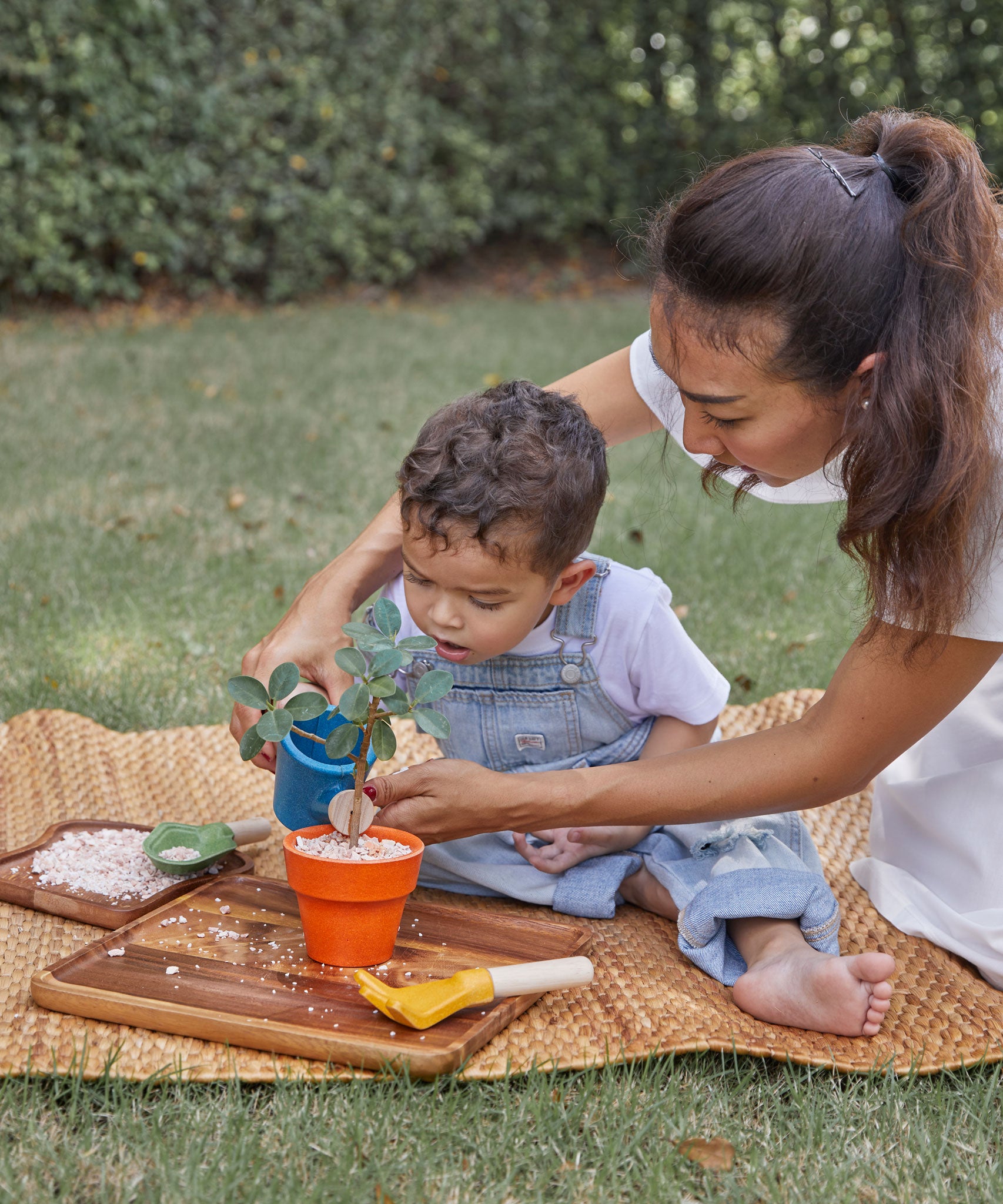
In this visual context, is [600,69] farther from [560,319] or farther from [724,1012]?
[724,1012]

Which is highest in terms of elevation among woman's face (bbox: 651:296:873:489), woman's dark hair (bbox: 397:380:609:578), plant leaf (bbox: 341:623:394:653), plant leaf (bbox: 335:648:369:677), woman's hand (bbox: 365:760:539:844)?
woman's face (bbox: 651:296:873:489)

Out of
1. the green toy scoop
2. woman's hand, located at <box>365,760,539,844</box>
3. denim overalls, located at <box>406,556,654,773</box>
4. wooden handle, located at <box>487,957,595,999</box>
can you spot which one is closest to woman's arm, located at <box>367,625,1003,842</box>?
woman's hand, located at <box>365,760,539,844</box>

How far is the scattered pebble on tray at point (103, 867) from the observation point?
205 centimetres

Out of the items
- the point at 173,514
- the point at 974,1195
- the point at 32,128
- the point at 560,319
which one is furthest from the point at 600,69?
the point at 974,1195

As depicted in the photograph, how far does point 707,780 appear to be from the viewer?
1779 mm

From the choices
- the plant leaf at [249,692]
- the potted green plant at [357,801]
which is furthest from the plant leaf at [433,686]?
the plant leaf at [249,692]

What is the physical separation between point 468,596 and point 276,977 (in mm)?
641

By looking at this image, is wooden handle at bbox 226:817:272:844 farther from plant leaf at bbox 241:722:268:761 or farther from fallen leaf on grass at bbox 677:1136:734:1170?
fallen leaf on grass at bbox 677:1136:734:1170

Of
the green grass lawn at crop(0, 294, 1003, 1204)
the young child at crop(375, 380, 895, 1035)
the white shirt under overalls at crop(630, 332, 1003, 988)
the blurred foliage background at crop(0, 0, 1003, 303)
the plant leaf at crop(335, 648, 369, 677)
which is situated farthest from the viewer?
the blurred foliage background at crop(0, 0, 1003, 303)

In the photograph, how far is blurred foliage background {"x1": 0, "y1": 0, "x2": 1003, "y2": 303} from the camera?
7.55 m

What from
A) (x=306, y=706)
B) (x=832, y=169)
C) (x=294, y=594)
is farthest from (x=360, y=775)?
(x=294, y=594)

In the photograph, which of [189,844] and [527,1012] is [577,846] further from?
[189,844]

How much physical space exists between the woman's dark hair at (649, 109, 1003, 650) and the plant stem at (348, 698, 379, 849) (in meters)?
0.69

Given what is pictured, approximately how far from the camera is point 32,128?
7.33 metres
